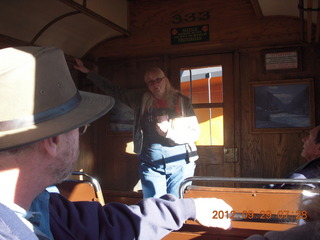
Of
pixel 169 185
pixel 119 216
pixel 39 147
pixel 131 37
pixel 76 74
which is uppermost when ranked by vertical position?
pixel 131 37

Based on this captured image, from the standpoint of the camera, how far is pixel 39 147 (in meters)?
0.96

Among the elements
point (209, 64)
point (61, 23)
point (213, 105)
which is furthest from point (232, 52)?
point (61, 23)

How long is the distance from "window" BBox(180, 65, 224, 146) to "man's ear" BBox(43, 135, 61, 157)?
135 inches

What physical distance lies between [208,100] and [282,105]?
0.96 meters

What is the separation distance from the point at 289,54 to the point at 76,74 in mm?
3058

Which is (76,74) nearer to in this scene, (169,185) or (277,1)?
(169,185)

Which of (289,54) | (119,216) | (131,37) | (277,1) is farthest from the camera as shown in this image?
(131,37)

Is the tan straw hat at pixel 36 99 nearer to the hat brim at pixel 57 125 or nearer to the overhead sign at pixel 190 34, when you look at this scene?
the hat brim at pixel 57 125

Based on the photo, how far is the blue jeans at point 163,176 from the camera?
297 cm

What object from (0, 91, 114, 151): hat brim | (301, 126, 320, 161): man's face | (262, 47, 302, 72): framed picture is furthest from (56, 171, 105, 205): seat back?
(262, 47, 302, 72): framed picture

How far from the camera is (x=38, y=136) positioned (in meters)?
0.89

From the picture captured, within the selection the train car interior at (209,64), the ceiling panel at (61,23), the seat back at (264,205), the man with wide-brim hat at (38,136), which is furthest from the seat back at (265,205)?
the ceiling panel at (61,23)

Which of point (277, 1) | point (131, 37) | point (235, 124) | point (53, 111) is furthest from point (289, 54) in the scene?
point (53, 111)

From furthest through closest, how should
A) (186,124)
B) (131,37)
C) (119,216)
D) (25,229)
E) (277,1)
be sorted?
(131,37)
(277,1)
(186,124)
(119,216)
(25,229)
